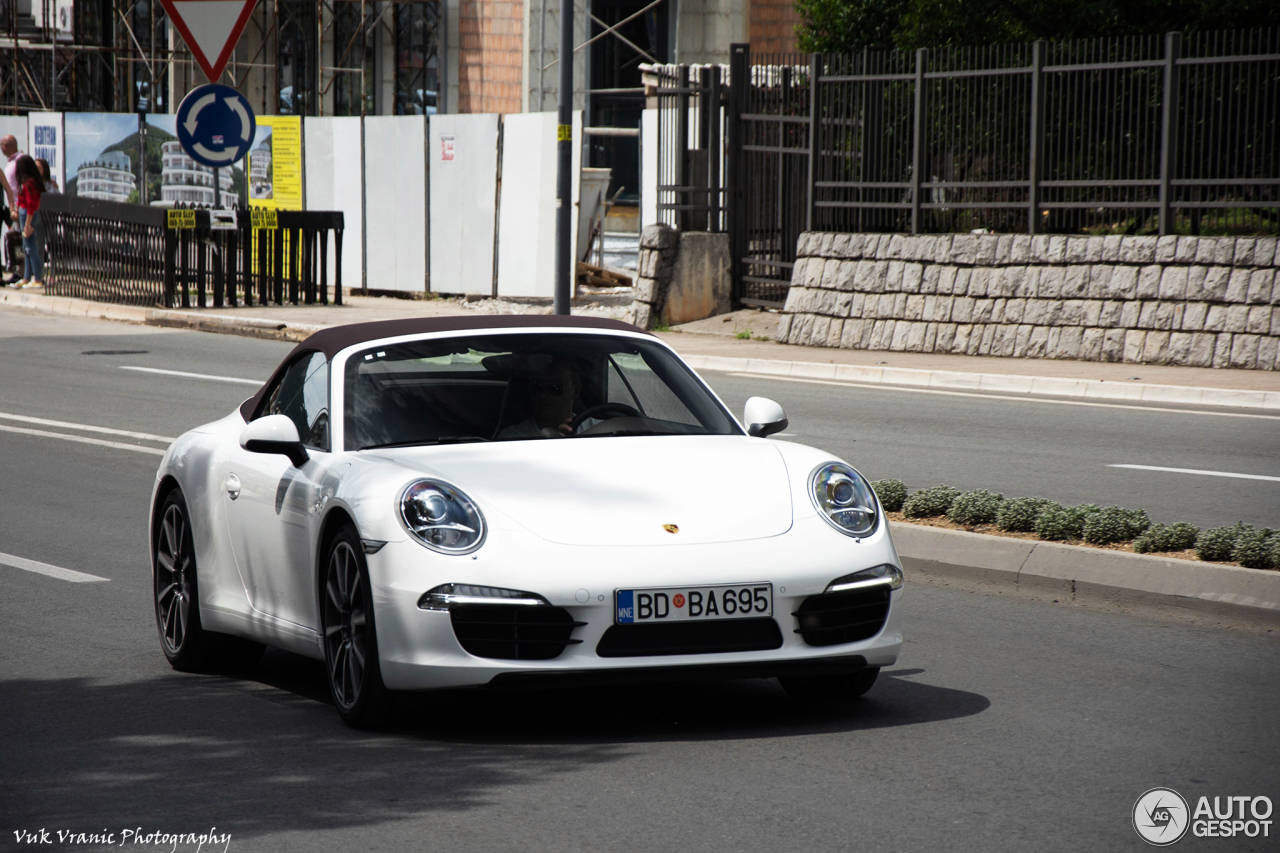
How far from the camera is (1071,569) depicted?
24.4ft

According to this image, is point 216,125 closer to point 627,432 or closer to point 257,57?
point 627,432

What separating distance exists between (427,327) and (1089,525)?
3.17 meters

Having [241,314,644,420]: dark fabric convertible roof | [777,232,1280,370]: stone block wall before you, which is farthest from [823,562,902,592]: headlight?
[777,232,1280,370]: stone block wall

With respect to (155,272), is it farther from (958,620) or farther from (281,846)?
(281,846)

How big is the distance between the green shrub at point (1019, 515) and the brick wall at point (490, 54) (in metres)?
33.8

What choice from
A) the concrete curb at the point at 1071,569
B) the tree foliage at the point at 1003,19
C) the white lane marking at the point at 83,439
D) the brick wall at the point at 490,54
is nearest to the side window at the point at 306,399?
the concrete curb at the point at 1071,569

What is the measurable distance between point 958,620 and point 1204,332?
1160cm

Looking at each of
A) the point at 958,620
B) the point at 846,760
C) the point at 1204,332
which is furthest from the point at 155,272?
the point at 846,760

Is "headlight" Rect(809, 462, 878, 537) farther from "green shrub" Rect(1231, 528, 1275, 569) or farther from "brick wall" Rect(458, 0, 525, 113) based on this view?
"brick wall" Rect(458, 0, 525, 113)

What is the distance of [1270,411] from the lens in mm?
14906

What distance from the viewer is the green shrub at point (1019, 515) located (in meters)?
8.02

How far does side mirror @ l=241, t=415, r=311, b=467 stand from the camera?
574cm

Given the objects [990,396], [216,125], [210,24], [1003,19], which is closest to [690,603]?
[990,396]

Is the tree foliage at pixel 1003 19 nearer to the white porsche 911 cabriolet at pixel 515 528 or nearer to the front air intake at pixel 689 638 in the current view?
the white porsche 911 cabriolet at pixel 515 528
